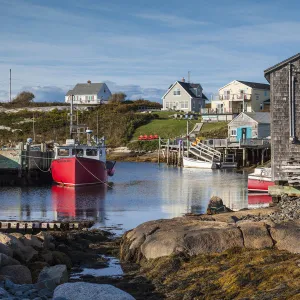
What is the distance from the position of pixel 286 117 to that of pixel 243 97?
55109 millimetres

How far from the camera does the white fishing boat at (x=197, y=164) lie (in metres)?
60.9

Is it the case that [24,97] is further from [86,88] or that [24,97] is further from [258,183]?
[258,183]

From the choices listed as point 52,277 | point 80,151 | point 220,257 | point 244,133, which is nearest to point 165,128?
point 244,133

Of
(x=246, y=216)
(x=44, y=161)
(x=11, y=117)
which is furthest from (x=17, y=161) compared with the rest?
(x=11, y=117)

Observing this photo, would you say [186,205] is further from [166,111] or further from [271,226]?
[166,111]

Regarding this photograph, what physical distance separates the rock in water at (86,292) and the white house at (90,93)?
307 feet

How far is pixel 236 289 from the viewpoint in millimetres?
11688

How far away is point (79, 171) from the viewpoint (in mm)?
42406

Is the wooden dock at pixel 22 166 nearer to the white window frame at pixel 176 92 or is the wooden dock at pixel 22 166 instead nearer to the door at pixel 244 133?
the door at pixel 244 133

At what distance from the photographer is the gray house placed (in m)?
64.0

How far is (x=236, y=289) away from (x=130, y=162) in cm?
5993

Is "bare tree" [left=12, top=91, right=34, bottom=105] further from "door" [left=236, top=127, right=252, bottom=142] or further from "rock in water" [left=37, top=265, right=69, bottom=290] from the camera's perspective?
"rock in water" [left=37, top=265, right=69, bottom=290]

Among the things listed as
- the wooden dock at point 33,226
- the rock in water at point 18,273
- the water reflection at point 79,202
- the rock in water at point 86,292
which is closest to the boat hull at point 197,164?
the water reflection at point 79,202

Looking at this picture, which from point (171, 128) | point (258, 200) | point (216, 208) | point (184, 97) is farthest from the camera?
point (184, 97)
